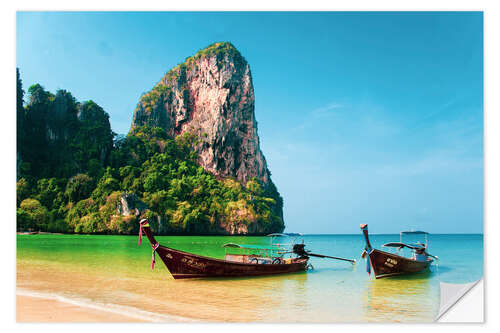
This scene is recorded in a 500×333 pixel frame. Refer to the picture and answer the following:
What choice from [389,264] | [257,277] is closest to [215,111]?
[257,277]

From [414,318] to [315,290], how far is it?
2.47 metres

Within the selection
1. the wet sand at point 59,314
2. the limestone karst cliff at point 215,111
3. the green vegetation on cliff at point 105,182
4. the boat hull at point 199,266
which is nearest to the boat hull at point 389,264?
the boat hull at point 199,266

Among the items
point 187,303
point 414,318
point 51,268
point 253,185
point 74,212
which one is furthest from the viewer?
point 253,185

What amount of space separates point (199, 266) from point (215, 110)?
132 feet

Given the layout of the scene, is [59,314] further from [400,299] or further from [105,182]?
[105,182]

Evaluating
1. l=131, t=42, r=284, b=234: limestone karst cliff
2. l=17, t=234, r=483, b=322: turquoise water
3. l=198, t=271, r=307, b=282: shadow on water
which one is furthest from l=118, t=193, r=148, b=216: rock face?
l=198, t=271, r=307, b=282: shadow on water

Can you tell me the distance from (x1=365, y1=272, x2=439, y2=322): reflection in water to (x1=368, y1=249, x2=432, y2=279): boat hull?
6.5 inches

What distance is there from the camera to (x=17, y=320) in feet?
15.8

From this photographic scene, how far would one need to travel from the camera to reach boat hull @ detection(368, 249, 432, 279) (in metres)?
8.10

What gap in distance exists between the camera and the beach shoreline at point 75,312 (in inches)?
185

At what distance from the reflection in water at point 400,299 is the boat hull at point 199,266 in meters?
2.84

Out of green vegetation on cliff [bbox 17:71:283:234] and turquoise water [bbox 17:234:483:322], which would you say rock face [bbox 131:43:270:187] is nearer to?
green vegetation on cliff [bbox 17:71:283:234]
